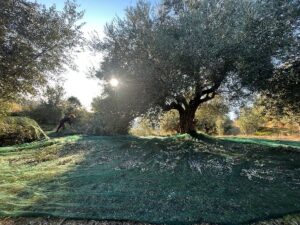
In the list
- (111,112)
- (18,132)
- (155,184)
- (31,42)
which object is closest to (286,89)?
(155,184)

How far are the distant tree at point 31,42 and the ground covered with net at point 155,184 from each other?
2.63 m

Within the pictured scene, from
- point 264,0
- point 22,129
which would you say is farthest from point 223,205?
point 22,129

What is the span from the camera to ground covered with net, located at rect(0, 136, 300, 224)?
208 inches

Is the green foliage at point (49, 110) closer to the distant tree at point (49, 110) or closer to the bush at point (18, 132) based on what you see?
the distant tree at point (49, 110)

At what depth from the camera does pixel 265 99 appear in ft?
34.2

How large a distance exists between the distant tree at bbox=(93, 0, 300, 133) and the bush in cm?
699

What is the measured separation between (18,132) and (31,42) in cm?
792

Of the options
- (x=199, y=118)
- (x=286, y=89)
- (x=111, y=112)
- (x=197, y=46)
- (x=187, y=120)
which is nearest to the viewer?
(x=197, y=46)

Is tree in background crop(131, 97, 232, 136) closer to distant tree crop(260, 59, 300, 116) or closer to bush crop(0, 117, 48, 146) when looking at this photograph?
distant tree crop(260, 59, 300, 116)

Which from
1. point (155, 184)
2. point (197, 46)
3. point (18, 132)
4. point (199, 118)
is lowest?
point (155, 184)

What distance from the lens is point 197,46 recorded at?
870 centimetres

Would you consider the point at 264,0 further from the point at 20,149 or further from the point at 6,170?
the point at 20,149

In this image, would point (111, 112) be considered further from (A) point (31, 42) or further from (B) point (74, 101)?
(B) point (74, 101)

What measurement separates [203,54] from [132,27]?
311 cm
